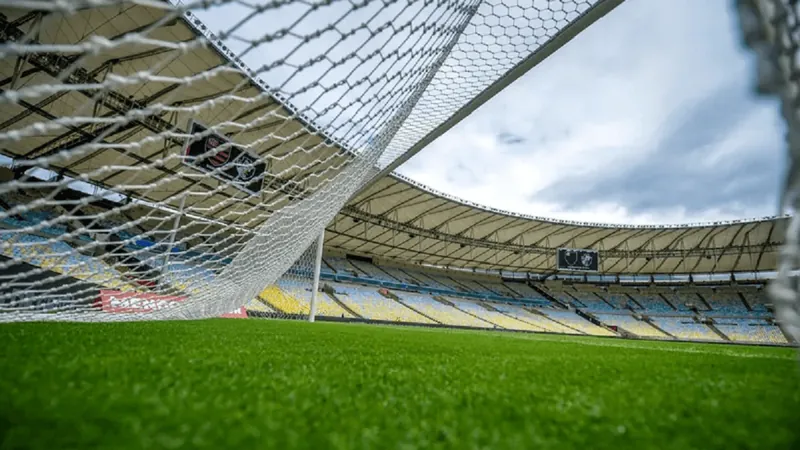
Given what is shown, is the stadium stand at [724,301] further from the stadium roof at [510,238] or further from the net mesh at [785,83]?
the net mesh at [785,83]

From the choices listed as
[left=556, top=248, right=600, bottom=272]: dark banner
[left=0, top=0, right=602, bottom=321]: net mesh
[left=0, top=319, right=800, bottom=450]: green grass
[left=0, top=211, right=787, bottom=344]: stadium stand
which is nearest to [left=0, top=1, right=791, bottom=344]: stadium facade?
[left=0, top=0, right=602, bottom=321]: net mesh

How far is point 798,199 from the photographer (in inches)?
35.1

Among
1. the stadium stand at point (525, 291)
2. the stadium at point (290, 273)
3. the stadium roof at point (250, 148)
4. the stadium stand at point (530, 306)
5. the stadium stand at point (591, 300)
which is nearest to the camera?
the stadium at point (290, 273)

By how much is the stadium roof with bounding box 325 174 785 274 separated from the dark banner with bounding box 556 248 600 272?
147 centimetres

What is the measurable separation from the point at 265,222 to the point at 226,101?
3.66 meters

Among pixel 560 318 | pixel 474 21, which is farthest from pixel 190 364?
pixel 560 318

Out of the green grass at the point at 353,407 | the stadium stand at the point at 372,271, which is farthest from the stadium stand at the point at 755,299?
the green grass at the point at 353,407

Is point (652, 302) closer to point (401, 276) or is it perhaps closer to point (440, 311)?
point (440, 311)

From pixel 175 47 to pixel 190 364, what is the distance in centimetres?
127

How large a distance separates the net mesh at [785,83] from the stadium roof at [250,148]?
9cm

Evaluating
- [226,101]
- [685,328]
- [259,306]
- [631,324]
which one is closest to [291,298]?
[259,306]

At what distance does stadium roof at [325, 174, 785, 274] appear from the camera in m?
20.3

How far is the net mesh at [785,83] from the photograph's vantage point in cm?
82

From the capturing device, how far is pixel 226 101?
7.12ft
